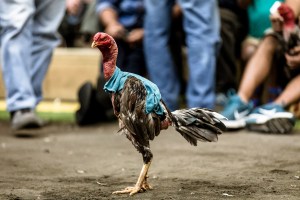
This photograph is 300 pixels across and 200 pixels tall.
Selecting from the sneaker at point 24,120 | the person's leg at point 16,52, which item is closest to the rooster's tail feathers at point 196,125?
the sneaker at point 24,120

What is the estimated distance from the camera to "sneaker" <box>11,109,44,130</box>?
6281mm

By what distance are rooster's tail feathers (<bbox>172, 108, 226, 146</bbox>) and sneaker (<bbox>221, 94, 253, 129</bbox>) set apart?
2323 millimetres

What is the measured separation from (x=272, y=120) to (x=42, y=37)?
214 centimetres

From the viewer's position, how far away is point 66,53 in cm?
882

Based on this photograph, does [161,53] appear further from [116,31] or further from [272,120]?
[272,120]

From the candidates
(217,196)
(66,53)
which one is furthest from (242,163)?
(66,53)

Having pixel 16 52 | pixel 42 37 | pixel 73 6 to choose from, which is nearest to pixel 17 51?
pixel 16 52

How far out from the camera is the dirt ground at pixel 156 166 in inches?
157

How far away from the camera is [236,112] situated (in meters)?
6.49

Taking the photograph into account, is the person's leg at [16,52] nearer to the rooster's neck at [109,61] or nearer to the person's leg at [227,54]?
the person's leg at [227,54]

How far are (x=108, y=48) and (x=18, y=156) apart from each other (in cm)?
164

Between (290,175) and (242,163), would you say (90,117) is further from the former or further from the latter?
(290,175)

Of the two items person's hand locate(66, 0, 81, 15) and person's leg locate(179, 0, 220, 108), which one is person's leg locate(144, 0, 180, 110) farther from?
person's hand locate(66, 0, 81, 15)

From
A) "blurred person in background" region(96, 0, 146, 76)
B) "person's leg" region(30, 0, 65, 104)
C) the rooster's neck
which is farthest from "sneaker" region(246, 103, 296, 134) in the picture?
the rooster's neck
